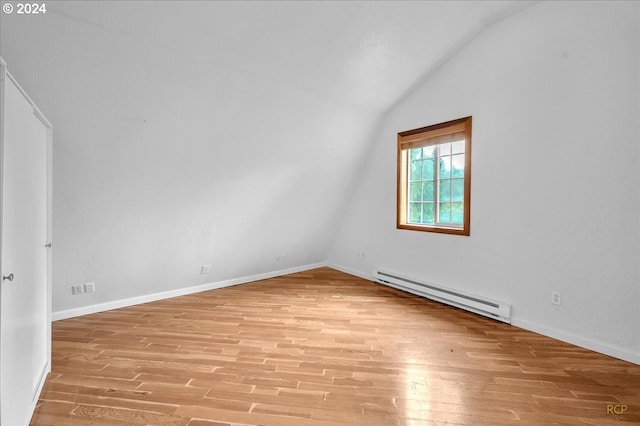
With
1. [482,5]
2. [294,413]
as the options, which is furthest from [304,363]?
[482,5]

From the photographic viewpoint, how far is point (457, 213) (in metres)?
3.77

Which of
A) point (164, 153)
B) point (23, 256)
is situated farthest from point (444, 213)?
point (23, 256)

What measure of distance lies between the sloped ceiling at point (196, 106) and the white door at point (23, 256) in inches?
22.5

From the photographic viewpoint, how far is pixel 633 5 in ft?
7.80

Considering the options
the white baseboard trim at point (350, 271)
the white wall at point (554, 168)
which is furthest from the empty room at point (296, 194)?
the white baseboard trim at point (350, 271)

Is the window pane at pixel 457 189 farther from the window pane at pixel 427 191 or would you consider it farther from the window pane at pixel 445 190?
the window pane at pixel 427 191

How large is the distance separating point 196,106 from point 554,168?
3.50 meters

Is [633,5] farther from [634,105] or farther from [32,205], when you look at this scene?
[32,205]

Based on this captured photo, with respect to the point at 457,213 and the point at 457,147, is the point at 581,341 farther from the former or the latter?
the point at 457,147

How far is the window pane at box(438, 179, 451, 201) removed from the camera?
388 centimetres

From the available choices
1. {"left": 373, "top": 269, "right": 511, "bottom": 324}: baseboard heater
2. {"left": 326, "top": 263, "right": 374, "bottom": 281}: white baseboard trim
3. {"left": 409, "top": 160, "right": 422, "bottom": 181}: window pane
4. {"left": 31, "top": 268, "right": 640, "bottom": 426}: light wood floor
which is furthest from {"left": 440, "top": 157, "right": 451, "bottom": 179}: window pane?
{"left": 326, "top": 263, "right": 374, "bottom": 281}: white baseboard trim

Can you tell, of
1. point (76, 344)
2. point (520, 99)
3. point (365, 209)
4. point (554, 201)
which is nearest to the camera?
point (76, 344)

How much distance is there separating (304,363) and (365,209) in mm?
3029

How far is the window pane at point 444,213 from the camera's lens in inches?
153
